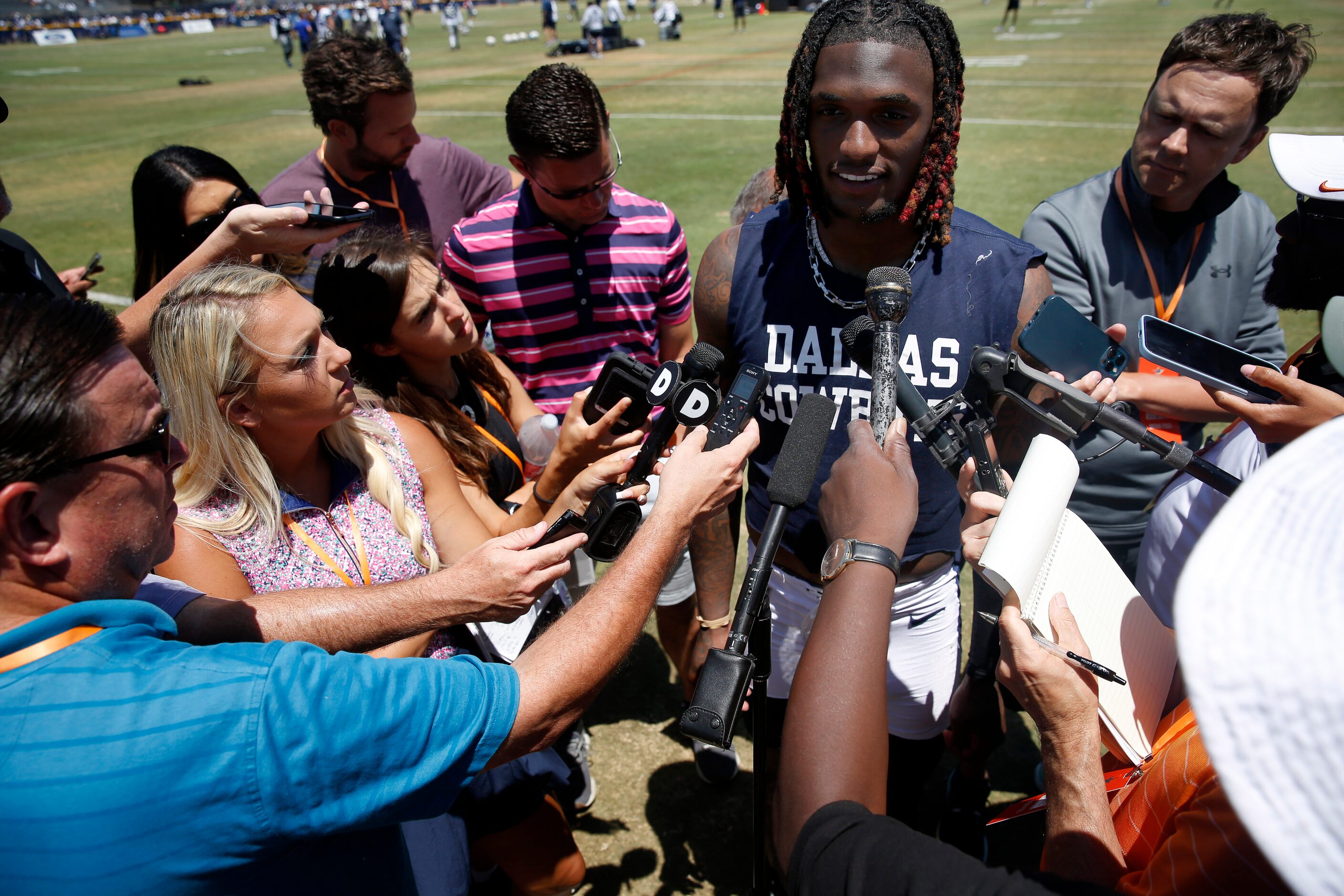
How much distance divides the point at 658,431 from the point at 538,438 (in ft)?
4.37

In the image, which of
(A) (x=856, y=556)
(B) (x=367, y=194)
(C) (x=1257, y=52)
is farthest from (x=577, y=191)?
(C) (x=1257, y=52)

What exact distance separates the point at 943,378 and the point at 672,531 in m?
0.96

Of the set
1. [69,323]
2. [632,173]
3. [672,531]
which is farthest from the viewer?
[632,173]

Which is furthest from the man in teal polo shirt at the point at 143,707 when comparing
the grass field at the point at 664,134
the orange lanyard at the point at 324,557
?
the grass field at the point at 664,134

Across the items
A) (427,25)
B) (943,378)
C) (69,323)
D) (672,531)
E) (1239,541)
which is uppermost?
(427,25)

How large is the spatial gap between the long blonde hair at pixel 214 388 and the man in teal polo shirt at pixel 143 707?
0.70 meters

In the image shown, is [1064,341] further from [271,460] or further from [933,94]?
[271,460]

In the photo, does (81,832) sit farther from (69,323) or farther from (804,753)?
(804,753)

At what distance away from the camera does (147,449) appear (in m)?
1.25

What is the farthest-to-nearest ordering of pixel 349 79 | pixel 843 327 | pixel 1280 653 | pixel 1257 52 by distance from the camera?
pixel 349 79 < pixel 1257 52 < pixel 843 327 < pixel 1280 653

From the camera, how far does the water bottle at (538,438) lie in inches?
119

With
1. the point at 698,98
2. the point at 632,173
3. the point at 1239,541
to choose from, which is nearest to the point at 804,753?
the point at 1239,541

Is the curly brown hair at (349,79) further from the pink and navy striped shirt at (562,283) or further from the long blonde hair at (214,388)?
the long blonde hair at (214,388)

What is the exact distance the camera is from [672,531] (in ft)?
5.69
